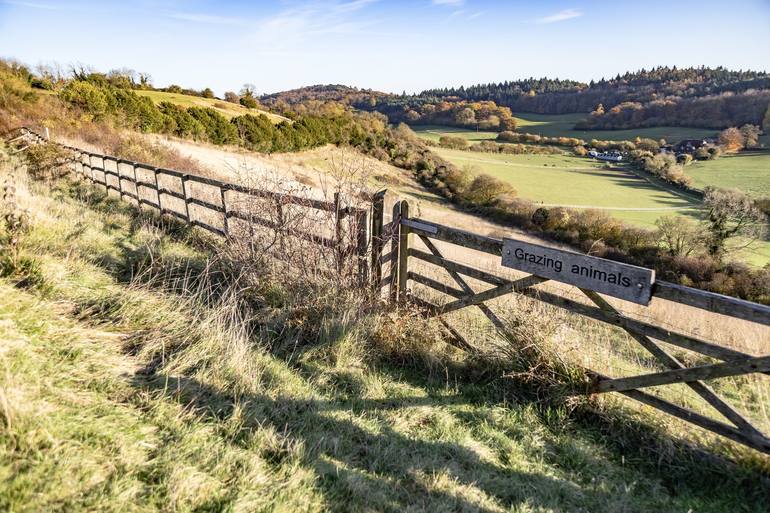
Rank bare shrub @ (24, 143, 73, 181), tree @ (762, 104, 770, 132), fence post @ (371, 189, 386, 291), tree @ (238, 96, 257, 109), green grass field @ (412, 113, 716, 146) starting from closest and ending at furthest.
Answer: fence post @ (371, 189, 386, 291), bare shrub @ (24, 143, 73, 181), tree @ (238, 96, 257, 109), tree @ (762, 104, 770, 132), green grass field @ (412, 113, 716, 146)

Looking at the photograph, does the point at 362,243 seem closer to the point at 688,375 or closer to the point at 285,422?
the point at 285,422

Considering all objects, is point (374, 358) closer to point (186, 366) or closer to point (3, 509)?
point (186, 366)

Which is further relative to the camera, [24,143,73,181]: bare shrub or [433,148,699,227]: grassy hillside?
[433,148,699,227]: grassy hillside

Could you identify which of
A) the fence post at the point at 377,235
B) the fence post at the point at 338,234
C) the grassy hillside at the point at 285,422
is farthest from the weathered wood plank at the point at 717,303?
the fence post at the point at 338,234

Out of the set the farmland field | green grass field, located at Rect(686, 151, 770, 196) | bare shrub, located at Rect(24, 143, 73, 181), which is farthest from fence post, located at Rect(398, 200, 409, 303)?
green grass field, located at Rect(686, 151, 770, 196)

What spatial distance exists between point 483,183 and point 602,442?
46.0 meters

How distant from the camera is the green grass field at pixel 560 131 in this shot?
264 feet

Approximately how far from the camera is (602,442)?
3.46 meters

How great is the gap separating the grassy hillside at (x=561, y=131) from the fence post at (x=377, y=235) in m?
87.4

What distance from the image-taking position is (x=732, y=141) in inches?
2574

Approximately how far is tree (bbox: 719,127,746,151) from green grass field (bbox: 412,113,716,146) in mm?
7534

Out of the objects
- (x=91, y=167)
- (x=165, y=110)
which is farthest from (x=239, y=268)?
(x=165, y=110)

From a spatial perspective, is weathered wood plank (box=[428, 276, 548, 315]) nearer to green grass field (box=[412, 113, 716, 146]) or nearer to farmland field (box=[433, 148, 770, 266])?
farmland field (box=[433, 148, 770, 266])

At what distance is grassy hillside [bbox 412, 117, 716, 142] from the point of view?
8044 cm
